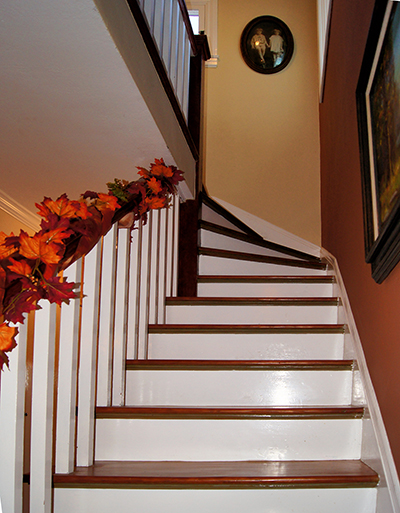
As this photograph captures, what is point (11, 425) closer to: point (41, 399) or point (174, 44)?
point (41, 399)

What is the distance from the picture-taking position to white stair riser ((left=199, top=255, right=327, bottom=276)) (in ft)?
10.6

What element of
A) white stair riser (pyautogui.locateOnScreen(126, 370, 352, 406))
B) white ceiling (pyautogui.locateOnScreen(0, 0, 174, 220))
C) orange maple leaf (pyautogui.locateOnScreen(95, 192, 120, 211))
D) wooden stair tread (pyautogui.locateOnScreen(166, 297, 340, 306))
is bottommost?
white stair riser (pyautogui.locateOnScreen(126, 370, 352, 406))

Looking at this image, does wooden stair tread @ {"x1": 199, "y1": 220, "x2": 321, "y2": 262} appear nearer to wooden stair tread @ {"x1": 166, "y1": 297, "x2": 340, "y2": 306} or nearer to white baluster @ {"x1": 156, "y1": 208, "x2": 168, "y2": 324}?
white baluster @ {"x1": 156, "y1": 208, "x2": 168, "y2": 324}

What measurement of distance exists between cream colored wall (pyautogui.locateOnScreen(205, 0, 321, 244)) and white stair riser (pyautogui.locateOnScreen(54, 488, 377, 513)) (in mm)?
2957

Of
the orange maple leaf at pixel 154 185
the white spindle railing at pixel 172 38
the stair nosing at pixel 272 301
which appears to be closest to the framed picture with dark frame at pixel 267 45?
the white spindle railing at pixel 172 38

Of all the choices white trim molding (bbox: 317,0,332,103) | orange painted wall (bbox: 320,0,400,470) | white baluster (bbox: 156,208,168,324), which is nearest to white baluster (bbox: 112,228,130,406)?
white baluster (bbox: 156,208,168,324)

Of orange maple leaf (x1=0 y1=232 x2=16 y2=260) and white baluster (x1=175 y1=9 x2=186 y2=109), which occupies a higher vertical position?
white baluster (x1=175 y1=9 x2=186 y2=109)

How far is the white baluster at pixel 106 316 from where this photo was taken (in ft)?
6.33

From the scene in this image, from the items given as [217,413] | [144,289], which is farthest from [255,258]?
[217,413]

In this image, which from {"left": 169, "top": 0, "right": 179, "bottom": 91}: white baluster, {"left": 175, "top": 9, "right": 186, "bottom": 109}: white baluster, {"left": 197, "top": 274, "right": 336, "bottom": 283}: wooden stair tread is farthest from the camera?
{"left": 197, "top": 274, "right": 336, "bottom": 283}: wooden stair tread

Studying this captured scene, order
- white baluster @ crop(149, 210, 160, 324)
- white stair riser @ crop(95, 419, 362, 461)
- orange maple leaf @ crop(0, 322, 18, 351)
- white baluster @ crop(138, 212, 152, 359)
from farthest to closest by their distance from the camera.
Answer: white baluster @ crop(149, 210, 160, 324) < white baluster @ crop(138, 212, 152, 359) < white stair riser @ crop(95, 419, 362, 461) < orange maple leaf @ crop(0, 322, 18, 351)

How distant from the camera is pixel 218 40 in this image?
4.76 m

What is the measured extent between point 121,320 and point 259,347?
2.38 ft

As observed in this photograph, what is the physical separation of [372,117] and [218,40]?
10.6 feet
